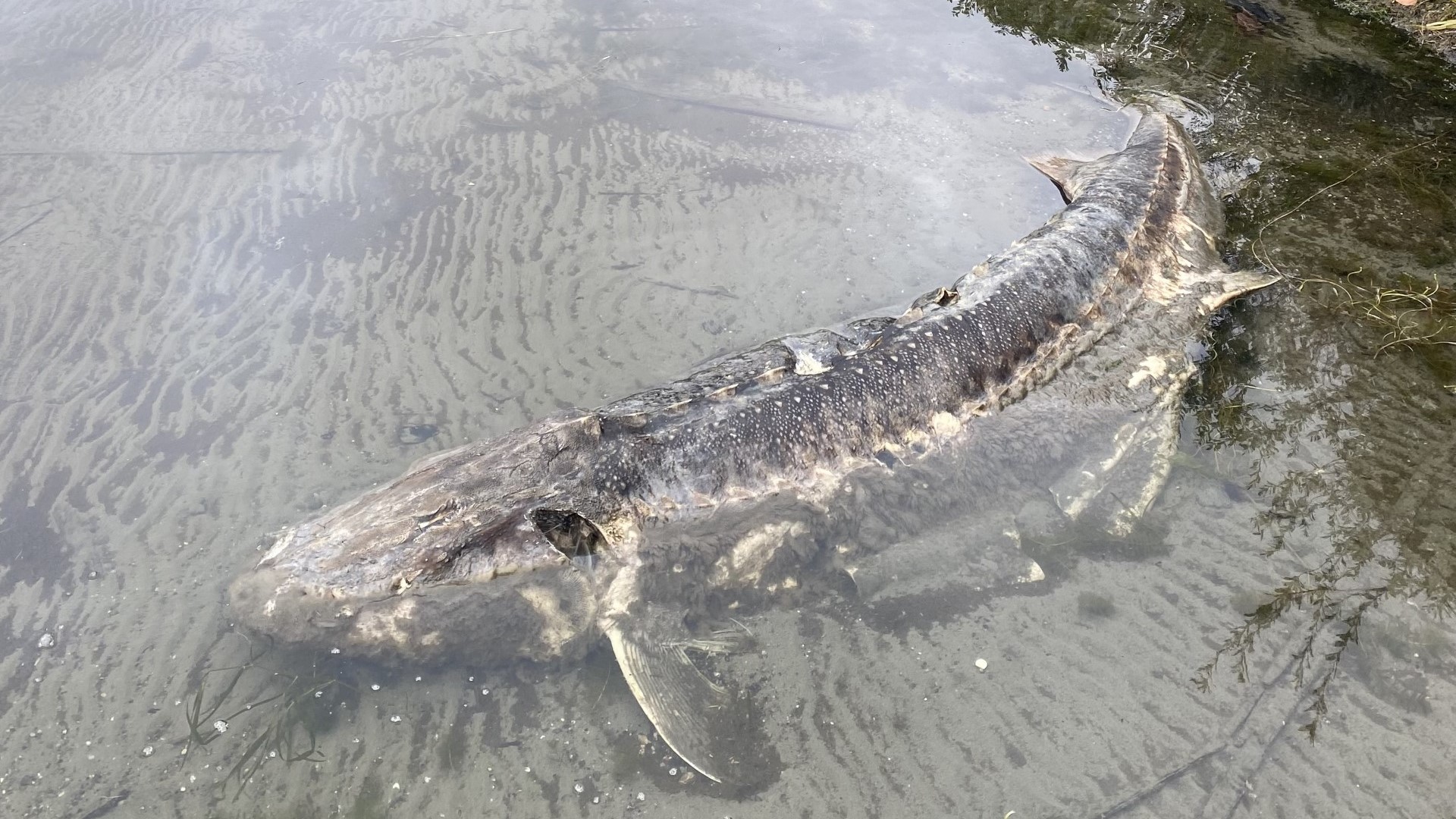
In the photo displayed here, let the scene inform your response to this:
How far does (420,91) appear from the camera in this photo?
27.5 feet

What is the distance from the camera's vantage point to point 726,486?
14.0 feet

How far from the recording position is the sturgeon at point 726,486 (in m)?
3.98

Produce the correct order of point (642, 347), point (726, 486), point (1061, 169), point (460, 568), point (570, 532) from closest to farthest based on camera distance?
point (460, 568), point (570, 532), point (726, 486), point (642, 347), point (1061, 169)

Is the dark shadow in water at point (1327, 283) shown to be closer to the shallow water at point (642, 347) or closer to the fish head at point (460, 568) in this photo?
the shallow water at point (642, 347)

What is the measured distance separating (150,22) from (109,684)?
871 cm

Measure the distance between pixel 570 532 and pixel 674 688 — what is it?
93 cm

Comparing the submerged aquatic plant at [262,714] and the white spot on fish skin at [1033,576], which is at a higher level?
the white spot on fish skin at [1033,576]

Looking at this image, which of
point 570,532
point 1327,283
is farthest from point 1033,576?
point 1327,283

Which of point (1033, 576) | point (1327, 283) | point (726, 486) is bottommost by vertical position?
point (1033, 576)

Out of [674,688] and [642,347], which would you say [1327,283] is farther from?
[674,688]

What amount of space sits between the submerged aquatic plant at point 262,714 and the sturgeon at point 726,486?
27cm

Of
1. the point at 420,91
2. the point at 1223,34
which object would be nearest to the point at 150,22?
the point at 420,91

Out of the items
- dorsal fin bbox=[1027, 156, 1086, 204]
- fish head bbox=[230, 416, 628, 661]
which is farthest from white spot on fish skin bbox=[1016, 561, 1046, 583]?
dorsal fin bbox=[1027, 156, 1086, 204]

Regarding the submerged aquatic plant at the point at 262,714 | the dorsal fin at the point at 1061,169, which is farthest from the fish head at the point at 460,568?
the dorsal fin at the point at 1061,169
